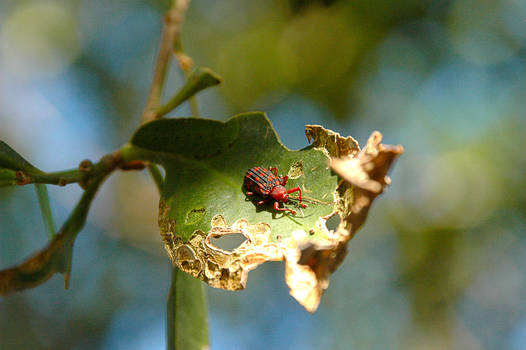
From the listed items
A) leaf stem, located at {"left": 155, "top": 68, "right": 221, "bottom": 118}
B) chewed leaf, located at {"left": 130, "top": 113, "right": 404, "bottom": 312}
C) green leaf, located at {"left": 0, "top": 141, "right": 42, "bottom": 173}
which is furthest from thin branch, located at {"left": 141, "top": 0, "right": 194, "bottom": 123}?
green leaf, located at {"left": 0, "top": 141, "right": 42, "bottom": 173}

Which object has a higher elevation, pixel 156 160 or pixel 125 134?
pixel 156 160

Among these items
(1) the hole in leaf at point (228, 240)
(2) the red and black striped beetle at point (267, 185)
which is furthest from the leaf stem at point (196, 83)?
(1) the hole in leaf at point (228, 240)

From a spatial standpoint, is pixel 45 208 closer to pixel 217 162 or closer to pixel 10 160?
pixel 10 160

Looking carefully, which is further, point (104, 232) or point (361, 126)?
point (104, 232)

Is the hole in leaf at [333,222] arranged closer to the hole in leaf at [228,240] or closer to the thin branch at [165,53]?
the hole in leaf at [228,240]

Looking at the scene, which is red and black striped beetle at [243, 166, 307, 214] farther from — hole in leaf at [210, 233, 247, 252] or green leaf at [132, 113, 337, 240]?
hole in leaf at [210, 233, 247, 252]

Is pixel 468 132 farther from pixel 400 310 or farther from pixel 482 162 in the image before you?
pixel 400 310

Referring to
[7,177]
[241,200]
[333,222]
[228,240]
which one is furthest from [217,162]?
[228,240]

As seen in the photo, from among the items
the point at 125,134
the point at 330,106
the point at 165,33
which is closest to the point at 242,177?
the point at 165,33
